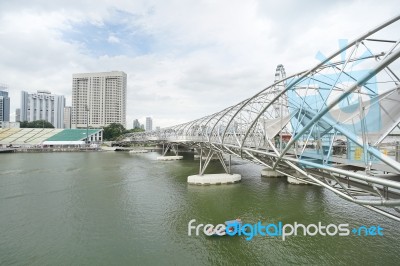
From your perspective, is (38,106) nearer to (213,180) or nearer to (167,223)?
(213,180)

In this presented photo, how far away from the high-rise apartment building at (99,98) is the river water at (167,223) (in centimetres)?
15606

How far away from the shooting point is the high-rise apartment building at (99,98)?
180m

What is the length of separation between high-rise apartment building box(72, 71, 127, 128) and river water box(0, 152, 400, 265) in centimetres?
15606

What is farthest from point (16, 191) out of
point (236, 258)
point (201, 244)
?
point (236, 258)

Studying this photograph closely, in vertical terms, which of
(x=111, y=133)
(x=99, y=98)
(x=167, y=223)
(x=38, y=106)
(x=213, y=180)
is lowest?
(x=167, y=223)

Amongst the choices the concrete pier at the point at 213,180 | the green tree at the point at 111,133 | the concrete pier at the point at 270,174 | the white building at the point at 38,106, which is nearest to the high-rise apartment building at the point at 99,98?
the white building at the point at 38,106

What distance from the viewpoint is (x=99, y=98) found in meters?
180

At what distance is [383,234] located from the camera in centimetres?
1647

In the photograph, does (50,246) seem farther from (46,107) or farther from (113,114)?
(46,107)

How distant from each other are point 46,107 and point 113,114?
5935 cm

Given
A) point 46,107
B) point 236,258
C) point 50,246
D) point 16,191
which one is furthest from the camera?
point 46,107

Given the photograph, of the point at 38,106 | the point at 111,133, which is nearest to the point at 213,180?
the point at 111,133

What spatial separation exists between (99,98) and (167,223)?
179 meters

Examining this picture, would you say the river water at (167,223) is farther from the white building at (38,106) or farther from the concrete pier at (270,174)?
the white building at (38,106)
